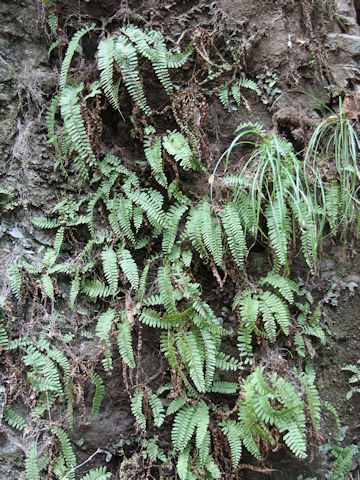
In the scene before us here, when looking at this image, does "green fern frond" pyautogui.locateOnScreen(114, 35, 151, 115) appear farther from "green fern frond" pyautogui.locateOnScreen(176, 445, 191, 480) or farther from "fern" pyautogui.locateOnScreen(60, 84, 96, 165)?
"green fern frond" pyautogui.locateOnScreen(176, 445, 191, 480)

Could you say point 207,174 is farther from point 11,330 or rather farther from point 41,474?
point 41,474

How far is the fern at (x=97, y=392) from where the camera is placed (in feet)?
9.23

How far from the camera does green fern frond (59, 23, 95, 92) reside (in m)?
3.07

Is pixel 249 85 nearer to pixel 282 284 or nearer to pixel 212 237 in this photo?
pixel 212 237

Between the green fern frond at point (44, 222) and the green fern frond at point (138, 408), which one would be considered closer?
the green fern frond at point (138, 408)

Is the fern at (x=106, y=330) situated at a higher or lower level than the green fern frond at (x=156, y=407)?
higher

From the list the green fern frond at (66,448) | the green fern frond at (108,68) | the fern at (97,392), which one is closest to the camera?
the green fern frond at (66,448)

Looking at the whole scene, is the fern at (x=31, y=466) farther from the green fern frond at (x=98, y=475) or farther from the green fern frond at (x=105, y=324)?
the green fern frond at (x=105, y=324)

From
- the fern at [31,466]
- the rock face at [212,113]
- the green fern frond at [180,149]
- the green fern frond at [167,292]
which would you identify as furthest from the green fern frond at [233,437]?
the green fern frond at [180,149]

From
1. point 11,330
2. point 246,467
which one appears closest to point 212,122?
point 11,330

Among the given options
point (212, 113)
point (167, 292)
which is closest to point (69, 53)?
point (212, 113)

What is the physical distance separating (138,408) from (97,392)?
1.08 feet

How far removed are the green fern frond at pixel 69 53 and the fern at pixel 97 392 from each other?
234 centimetres

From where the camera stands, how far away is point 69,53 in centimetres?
310
